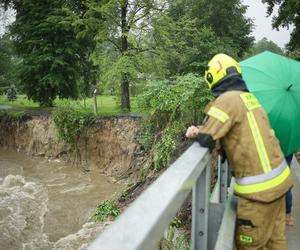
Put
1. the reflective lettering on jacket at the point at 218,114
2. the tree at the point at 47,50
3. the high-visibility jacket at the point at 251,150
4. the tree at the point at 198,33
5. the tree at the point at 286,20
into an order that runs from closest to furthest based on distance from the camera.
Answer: the reflective lettering on jacket at the point at 218,114, the high-visibility jacket at the point at 251,150, the tree at the point at 198,33, the tree at the point at 286,20, the tree at the point at 47,50

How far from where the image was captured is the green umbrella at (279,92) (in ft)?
12.9

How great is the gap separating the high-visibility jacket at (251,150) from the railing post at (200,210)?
0.66m

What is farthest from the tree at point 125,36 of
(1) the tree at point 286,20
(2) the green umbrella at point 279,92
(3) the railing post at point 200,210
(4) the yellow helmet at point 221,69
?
(3) the railing post at point 200,210

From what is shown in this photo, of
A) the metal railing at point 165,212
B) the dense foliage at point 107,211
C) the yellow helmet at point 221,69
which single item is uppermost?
the yellow helmet at point 221,69

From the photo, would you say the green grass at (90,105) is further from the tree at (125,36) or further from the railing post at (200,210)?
the railing post at (200,210)

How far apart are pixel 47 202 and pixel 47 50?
501 inches

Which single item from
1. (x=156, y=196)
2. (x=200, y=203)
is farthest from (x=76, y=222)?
(x=156, y=196)

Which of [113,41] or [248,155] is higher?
[113,41]

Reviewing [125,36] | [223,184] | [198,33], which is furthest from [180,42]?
[223,184]

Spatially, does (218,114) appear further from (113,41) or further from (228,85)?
(113,41)

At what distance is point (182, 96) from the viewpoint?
8.60m

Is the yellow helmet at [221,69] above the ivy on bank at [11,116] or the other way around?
above

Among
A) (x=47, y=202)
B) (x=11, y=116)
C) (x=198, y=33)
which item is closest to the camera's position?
(x=47, y=202)

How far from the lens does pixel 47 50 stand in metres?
24.8
